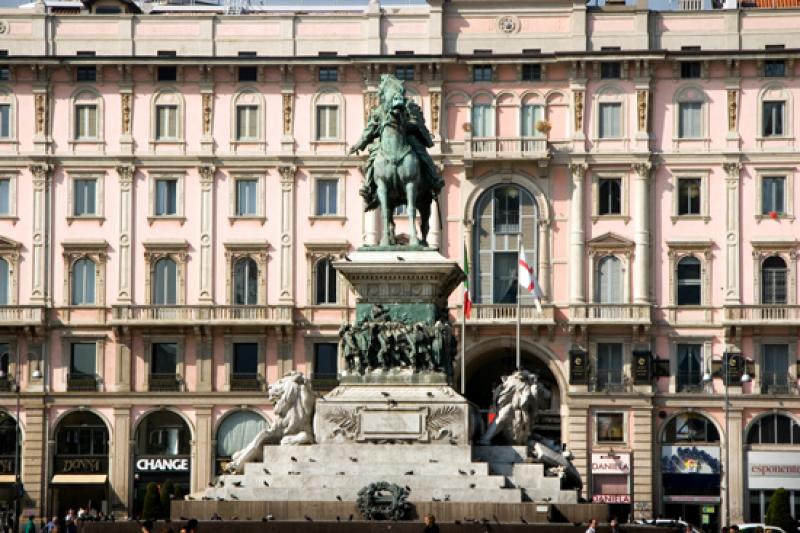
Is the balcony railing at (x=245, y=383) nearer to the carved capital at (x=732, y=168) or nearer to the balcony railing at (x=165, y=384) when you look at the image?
the balcony railing at (x=165, y=384)

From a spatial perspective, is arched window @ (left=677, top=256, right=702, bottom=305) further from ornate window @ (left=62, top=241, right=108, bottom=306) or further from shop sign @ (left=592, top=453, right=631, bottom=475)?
ornate window @ (left=62, top=241, right=108, bottom=306)

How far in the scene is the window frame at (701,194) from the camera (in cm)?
9900

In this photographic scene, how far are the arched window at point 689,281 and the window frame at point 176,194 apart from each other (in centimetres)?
2281

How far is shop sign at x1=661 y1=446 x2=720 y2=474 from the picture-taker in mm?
96938

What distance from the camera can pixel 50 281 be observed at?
99.6 metres

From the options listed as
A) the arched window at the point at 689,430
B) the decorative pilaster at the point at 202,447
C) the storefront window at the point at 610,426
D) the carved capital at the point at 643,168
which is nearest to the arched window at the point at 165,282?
the decorative pilaster at the point at 202,447

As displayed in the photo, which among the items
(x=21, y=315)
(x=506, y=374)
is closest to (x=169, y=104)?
(x=21, y=315)

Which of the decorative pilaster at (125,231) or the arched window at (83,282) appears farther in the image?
the arched window at (83,282)

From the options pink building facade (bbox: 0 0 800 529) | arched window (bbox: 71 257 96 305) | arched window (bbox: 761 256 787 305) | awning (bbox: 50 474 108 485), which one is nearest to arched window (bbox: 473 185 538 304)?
pink building facade (bbox: 0 0 800 529)

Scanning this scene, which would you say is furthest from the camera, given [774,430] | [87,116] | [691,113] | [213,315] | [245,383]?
[87,116]

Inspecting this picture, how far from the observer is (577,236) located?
98.7 m

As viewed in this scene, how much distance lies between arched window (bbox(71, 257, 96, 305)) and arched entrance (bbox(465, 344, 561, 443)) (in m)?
17.6

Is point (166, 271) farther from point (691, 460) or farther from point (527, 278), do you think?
point (691, 460)

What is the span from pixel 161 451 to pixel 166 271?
8.22 m
